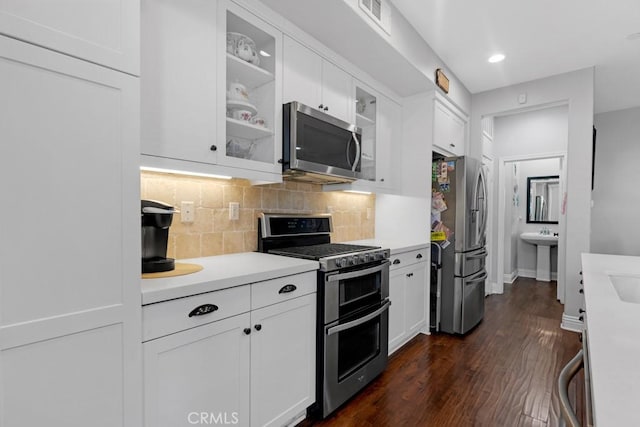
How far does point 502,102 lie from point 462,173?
1479 mm

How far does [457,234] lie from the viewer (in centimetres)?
313

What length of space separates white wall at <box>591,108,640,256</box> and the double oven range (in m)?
4.67

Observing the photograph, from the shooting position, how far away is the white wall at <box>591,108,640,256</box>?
15.6 ft

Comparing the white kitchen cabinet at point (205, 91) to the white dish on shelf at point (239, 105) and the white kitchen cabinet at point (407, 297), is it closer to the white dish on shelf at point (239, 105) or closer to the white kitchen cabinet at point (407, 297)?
the white dish on shelf at point (239, 105)

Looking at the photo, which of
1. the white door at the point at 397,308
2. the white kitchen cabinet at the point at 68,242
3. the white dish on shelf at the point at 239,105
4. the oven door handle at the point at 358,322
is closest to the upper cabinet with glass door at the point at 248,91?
the white dish on shelf at the point at 239,105

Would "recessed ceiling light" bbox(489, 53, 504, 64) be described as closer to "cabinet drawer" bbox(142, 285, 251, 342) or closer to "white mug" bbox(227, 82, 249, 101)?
"white mug" bbox(227, 82, 249, 101)

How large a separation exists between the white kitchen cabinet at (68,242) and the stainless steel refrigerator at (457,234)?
2.82 meters

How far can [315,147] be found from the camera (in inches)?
82.8

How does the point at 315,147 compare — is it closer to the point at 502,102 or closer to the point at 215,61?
the point at 215,61

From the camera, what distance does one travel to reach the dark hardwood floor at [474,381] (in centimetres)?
190

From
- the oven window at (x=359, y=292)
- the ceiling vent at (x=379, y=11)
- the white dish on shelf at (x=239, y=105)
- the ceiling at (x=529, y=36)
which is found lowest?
the oven window at (x=359, y=292)

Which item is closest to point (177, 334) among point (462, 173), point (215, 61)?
point (215, 61)

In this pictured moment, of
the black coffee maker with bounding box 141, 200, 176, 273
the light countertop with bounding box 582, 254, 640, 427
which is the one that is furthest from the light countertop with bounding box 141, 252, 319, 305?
the light countertop with bounding box 582, 254, 640, 427

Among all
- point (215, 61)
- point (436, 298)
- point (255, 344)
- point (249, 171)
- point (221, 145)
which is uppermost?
point (215, 61)
